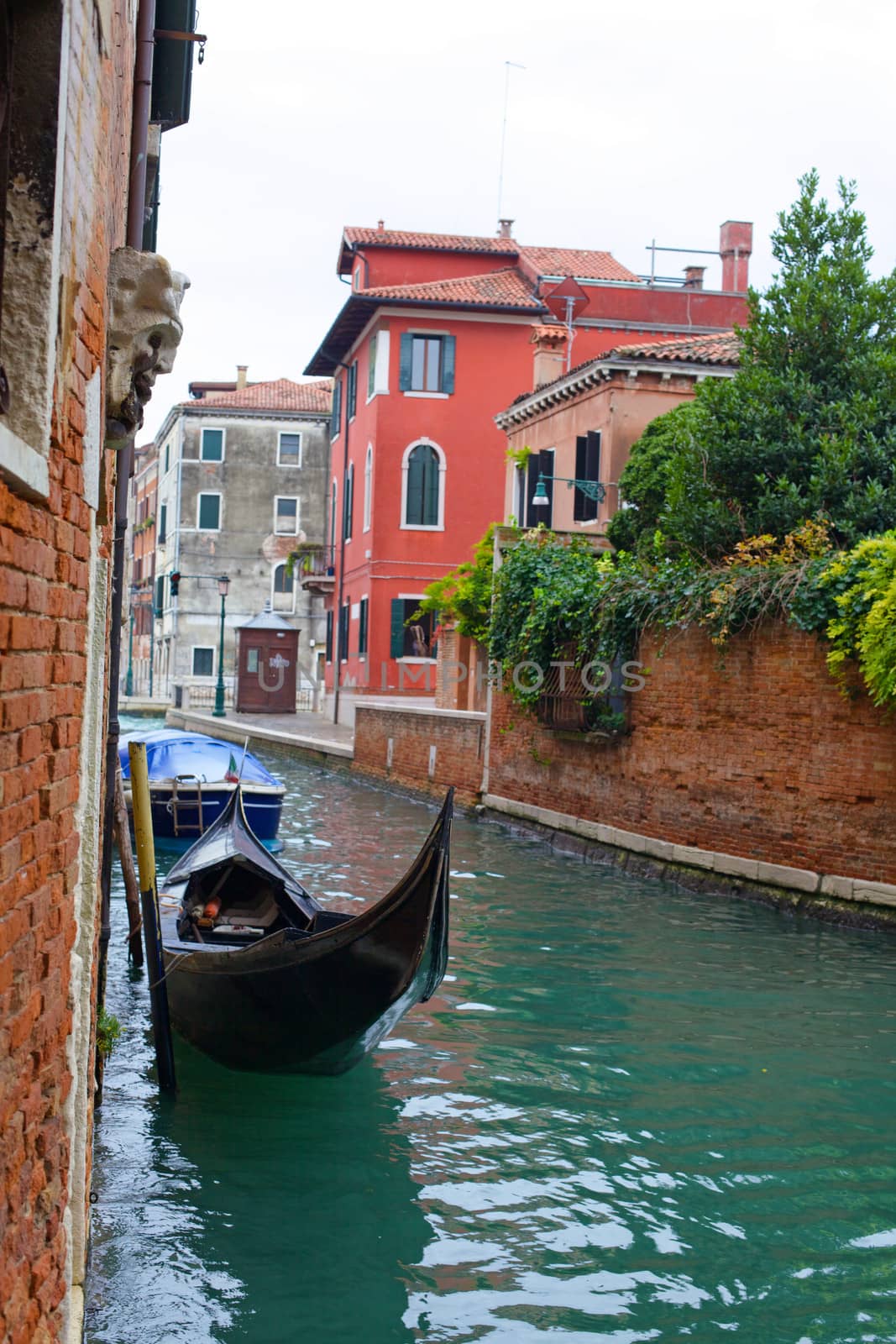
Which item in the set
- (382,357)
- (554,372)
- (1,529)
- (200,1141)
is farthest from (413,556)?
(1,529)

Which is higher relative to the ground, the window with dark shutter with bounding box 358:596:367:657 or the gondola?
the window with dark shutter with bounding box 358:596:367:657

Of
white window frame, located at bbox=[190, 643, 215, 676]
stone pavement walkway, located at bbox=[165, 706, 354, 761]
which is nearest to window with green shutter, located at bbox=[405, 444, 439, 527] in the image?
stone pavement walkway, located at bbox=[165, 706, 354, 761]

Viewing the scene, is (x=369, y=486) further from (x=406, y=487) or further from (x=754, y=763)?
(x=754, y=763)

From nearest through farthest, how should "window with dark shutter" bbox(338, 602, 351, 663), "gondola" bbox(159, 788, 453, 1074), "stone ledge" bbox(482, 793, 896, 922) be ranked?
"gondola" bbox(159, 788, 453, 1074), "stone ledge" bbox(482, 793, 896, 922), "window with dark shutter" bbox(338, 602, 351, 663)

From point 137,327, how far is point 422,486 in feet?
72.5

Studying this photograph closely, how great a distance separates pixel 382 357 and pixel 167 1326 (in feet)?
73.9

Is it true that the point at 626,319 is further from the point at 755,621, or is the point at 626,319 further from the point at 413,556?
the point at 755,621

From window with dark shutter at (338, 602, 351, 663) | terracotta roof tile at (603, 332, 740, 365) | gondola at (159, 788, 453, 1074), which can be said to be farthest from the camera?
window with dark shutter at (338, 602, 351, 663)

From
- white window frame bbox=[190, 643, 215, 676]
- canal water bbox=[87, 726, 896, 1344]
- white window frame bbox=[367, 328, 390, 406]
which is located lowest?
canal water bbox=[87, 726, 896, 1344]

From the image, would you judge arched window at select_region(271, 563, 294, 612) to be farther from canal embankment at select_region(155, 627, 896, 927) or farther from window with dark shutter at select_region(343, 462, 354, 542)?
canal embankment at select_region(155, 627, 896, 927)

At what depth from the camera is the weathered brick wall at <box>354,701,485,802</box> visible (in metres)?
16.2

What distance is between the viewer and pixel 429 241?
27.0 metres

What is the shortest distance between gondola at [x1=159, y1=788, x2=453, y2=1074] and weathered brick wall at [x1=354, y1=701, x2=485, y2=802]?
9708 millimetres

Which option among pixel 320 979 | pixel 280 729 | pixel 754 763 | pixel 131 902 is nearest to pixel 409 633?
pixel 280 729
